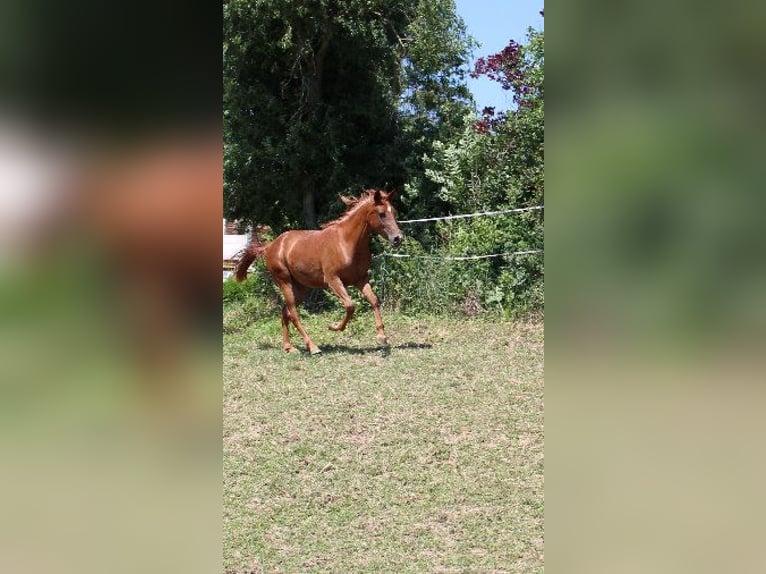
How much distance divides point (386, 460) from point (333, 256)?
4.44 m

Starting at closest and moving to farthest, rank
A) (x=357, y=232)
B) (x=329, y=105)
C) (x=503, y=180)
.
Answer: (x=357, y=232) < (x=503, y=180) < (x=329, y=105)

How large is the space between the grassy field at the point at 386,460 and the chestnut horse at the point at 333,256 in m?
0.68

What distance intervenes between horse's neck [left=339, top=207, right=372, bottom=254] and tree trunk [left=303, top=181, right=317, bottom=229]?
5.07m

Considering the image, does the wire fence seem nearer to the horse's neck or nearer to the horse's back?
the horse's neck

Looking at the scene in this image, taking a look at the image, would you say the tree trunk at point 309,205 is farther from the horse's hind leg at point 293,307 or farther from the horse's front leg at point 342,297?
the horse's front leg at point 342,297

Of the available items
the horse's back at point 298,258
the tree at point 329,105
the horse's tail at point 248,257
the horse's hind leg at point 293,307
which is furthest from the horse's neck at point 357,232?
the tree at point 329,105

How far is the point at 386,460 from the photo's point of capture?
4.84 metres

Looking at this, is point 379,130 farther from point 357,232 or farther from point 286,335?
point 286,335
